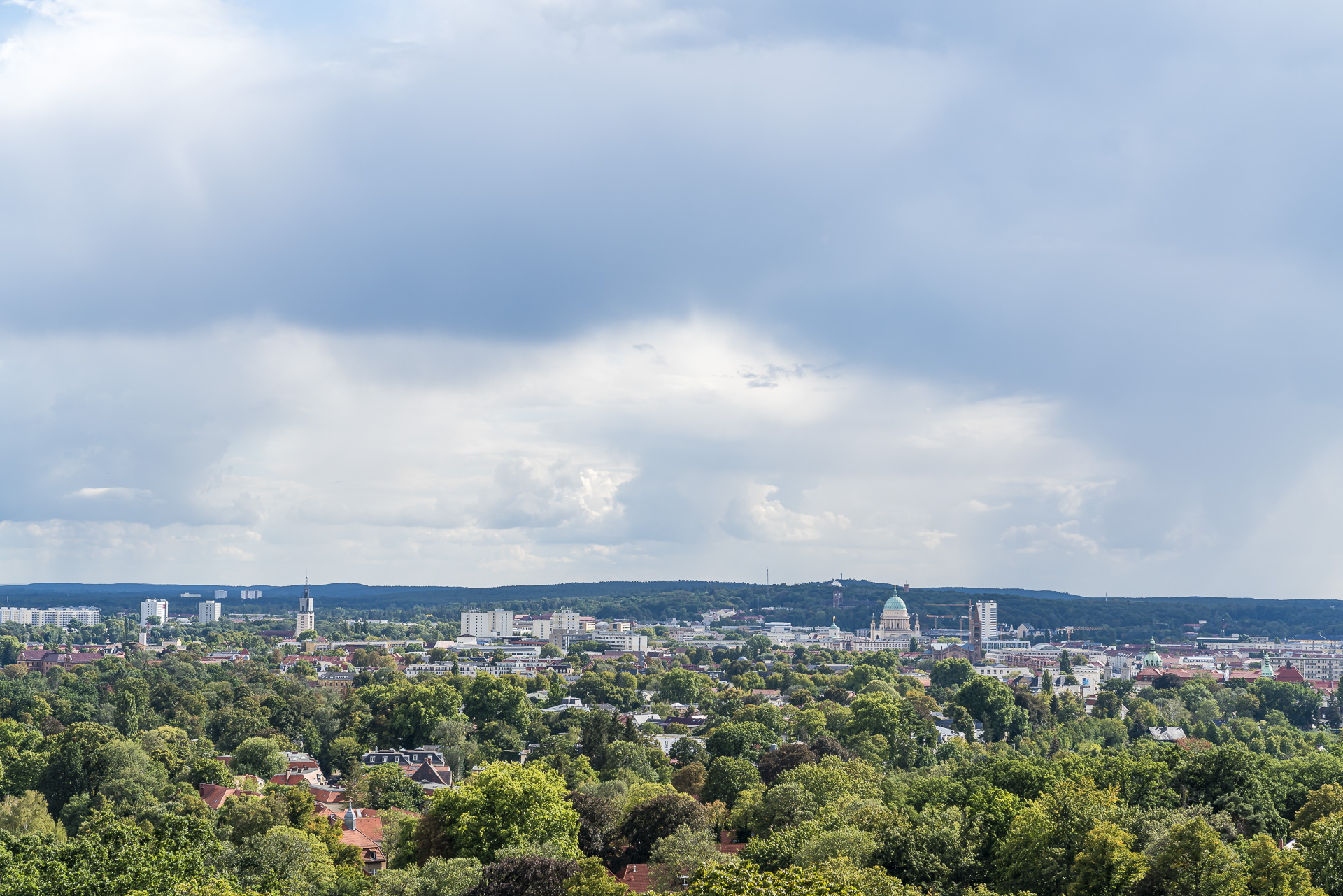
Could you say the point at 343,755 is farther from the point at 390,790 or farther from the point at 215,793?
the point at 215,793

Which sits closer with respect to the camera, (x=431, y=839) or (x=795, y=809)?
(x=431, y=839)

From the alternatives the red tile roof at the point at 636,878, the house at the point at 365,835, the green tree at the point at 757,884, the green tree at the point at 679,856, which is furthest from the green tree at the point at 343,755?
the green tree at the point at 757,884

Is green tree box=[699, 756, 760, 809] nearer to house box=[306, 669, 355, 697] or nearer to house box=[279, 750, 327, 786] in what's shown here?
house box=[279, 750, 327, 786]

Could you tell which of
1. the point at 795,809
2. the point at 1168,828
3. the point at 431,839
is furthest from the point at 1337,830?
the point at 431,839

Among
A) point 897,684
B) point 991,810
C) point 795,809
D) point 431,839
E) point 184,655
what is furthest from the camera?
point 184,655

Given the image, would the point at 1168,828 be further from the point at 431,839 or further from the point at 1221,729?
the point at 1221,729

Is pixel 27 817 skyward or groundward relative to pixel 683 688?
skyward

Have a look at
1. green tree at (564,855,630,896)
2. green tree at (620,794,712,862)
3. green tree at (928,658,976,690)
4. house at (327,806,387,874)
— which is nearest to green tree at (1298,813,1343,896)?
green tree at (564,855,630,896)

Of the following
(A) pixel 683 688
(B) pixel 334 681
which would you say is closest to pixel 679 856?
(A) pixel 683 688

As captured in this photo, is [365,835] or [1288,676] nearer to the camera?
[365,835]
